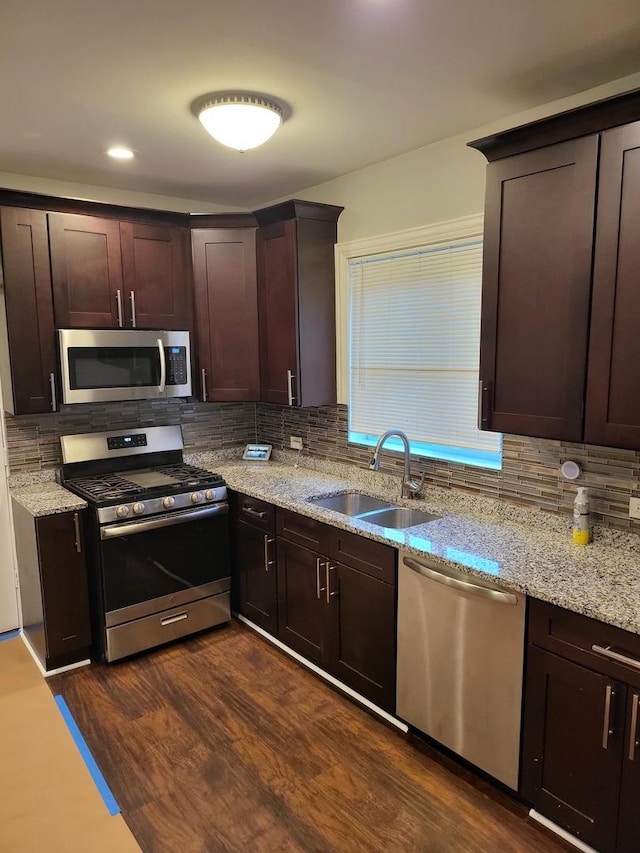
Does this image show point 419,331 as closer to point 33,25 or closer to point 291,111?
point 291,111

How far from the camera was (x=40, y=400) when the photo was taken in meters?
2.99

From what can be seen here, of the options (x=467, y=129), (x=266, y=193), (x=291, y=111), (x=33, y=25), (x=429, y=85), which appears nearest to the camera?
(x=33, y=25)

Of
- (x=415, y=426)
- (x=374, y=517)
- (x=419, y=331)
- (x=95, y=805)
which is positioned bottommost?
(x=95, y=805)

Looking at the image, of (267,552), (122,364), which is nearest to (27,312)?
(122,364)

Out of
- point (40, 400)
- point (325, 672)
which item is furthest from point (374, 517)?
point (40, 400)

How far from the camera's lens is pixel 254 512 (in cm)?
319

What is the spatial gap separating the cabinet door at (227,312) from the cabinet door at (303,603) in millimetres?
1119

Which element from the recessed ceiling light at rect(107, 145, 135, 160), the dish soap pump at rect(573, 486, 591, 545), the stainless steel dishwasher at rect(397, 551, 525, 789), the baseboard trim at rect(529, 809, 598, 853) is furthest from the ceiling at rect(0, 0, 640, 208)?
the baseboard trim at rect(529, 809, 598, 853)

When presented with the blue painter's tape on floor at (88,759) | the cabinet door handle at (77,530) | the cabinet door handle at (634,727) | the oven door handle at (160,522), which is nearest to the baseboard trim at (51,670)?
the blue painter's tape on floor at (88,759)

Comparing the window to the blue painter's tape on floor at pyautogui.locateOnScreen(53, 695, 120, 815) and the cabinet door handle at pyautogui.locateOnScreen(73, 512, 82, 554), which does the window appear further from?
the blue painter's tape on floor at pyautogui.locateOnScreen(53, 695, 120, 815)

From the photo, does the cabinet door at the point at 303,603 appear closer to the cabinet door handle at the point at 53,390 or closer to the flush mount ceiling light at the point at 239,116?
the cabinet door handle at the point at 53,390

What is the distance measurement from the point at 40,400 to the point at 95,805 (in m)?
1.90

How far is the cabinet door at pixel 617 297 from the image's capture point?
5.86ft

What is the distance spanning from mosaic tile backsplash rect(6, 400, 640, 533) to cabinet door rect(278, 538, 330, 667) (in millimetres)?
706
